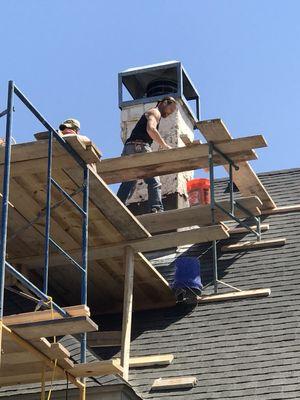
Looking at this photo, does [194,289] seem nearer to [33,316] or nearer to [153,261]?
[153,261]

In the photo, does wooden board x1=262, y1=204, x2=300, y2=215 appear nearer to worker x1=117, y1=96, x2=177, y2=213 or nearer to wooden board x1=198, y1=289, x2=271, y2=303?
worker x1=117, y1=96, x2=177, y2=213

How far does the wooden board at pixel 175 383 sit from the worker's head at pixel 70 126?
8.75ft

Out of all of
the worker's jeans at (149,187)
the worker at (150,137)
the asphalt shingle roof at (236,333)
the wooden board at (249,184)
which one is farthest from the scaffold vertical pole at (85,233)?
the wooden board at (249,184)

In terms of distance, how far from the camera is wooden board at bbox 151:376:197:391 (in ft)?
34.0

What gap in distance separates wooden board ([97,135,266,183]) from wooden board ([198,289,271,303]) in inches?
54.3

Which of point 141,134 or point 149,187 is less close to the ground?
point 141,134

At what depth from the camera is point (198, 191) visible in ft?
47.1

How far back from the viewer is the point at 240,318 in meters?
11.5

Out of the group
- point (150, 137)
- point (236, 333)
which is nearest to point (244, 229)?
point (150, 137)

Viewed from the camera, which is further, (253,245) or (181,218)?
(253,245)

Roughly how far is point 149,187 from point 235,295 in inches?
93.1

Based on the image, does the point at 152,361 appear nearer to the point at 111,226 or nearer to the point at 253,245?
the point at 111,226

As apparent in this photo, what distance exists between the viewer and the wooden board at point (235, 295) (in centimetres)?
1181

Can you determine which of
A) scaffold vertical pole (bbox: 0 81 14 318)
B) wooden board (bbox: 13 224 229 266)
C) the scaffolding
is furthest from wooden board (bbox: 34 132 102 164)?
wooden board (bbox: 13 224 229 266)
